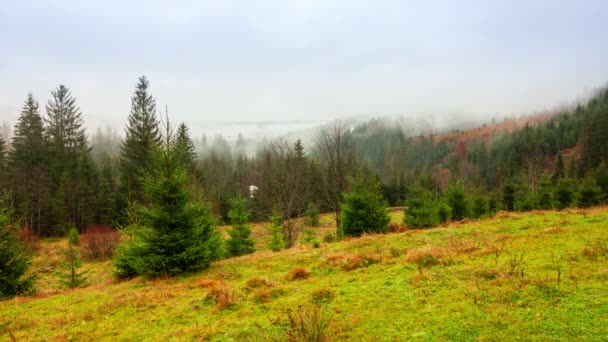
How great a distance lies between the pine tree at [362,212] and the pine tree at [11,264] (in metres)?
16.0

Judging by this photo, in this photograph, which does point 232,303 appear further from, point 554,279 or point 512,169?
point 512,169

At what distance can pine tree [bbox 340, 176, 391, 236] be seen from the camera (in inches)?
736

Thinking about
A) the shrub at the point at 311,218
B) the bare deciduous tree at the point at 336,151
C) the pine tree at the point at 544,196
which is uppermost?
the bare deciduous tree at the point at 336,151

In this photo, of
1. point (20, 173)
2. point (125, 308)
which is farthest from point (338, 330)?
point (20, 173)

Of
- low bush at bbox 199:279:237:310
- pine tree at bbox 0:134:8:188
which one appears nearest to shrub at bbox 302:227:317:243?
low bush at bbox 199:279:237:310

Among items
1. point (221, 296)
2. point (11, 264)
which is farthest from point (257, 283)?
point (11, 264)

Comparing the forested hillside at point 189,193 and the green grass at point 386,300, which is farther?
the forested hillside at point 189,193

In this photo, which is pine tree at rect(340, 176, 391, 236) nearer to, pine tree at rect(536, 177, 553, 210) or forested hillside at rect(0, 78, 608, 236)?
forested hillside at rect(0, 78, 608, 236)

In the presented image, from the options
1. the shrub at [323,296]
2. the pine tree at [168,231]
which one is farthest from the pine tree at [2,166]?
the shrub at [323,296]

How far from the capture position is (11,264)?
11930 millimetres

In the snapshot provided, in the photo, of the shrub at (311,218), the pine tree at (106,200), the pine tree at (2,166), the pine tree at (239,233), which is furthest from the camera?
the pine tree at (106,200)

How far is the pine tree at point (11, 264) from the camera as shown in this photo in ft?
38.2

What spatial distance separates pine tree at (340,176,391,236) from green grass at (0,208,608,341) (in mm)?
6648

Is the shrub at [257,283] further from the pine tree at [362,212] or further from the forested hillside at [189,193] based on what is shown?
the pine tree at [362,212]
